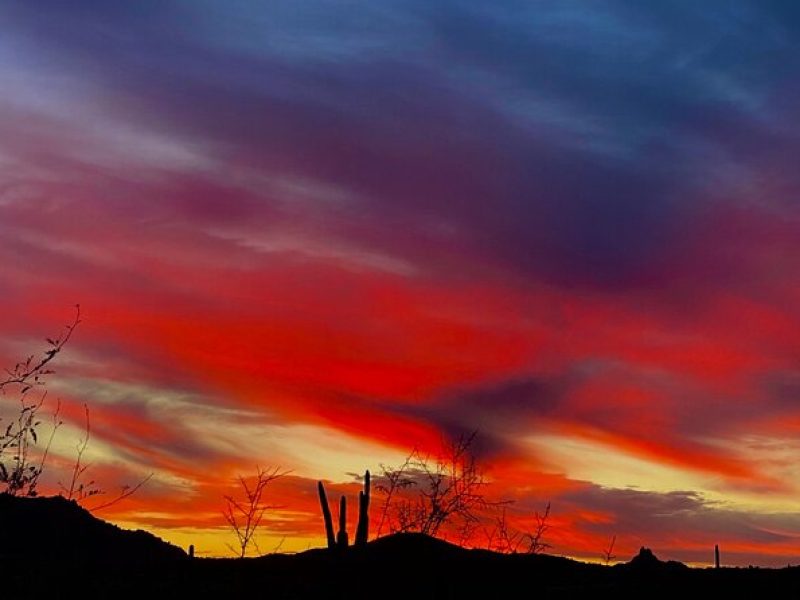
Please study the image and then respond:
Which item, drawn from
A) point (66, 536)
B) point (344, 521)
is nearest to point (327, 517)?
point (344, 521)

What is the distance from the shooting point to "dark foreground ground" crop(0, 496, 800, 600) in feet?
58.1

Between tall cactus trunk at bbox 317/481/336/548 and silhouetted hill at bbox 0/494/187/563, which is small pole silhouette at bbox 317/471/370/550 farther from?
silhouetted hill at bbox 0/494/187/563

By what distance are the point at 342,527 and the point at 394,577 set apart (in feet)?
9.13

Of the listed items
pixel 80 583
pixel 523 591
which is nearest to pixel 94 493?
pixel 80 583

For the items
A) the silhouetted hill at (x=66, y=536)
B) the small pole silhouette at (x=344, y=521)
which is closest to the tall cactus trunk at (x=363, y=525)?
the small pole silhouette at (x=344, y=521)

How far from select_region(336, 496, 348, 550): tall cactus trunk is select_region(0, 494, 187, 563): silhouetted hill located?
43.4 ft

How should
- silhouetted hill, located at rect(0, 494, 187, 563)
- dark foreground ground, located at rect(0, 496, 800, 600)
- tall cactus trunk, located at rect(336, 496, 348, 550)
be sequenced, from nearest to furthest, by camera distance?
1. dark foreground ground, located at rect(0, 496, 800, 600)
2. tall cactus trunk, located at rect(336, 496, 348, 550)
3. silhouetted hill, located at rect(0, 494, 187, 563)

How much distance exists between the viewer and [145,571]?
19.7 metres

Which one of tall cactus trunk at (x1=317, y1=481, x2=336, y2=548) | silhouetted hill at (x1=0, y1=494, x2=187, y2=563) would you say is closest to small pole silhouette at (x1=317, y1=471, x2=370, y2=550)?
tall cactus trunk at (x1=317, y1=481, x2=336, y2=548)

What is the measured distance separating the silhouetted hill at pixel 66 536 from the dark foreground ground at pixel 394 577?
13076mm

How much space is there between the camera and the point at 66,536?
3606 cm

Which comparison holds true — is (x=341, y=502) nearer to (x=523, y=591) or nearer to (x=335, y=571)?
(x=335, y=571)

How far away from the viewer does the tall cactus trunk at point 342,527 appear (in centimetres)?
2184

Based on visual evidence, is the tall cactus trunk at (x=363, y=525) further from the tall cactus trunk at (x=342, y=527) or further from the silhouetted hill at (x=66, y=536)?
the silhouetted hill at (x=66, y=536)
